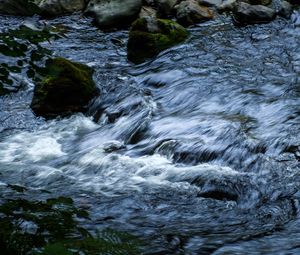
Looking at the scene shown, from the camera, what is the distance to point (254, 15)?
11.1m

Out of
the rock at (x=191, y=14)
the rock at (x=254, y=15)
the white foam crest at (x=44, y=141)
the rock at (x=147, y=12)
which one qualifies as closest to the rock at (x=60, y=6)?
the rock at (x=147, y=12)

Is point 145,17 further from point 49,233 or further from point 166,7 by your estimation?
point 49,233

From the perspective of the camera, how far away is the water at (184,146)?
445 centimetres

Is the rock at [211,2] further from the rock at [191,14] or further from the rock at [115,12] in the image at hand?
the rock at [115,12]

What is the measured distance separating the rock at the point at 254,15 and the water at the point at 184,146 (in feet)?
2.23

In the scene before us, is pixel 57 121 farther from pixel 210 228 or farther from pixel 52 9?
pixel 52 9

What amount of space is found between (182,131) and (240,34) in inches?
180

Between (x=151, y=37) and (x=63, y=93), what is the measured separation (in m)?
2.56

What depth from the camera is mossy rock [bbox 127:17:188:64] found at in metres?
9.64

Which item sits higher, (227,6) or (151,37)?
(227,6)

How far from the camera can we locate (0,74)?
3297mm

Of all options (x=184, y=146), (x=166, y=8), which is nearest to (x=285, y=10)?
(x=166, y=8)

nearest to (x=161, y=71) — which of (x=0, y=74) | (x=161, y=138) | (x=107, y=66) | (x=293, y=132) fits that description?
(x=107, y=66)

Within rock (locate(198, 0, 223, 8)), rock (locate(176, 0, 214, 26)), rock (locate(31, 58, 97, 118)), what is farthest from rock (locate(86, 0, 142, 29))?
rock (locate(31, 58, 97, 118))
